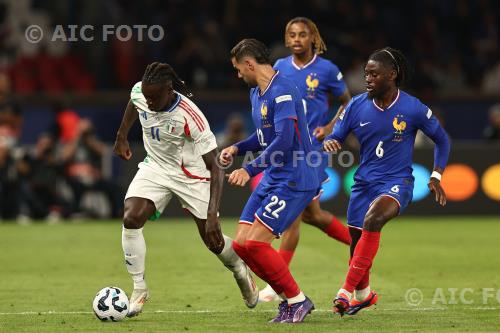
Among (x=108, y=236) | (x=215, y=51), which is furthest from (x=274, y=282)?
(x=215, y=51)

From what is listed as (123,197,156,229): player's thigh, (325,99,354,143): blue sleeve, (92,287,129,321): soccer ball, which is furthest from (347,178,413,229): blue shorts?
(92,287,129,321): soccer ball

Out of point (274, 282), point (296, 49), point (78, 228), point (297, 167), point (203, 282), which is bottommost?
point (78, 228)

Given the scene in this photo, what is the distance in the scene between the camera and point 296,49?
1028 centimetres

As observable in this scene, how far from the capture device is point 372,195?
28.6 feet

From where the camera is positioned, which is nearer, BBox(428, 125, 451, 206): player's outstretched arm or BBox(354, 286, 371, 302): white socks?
BBox(428, 125, 451, 206): player's outstretched arm

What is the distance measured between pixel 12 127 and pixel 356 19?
7.63 m

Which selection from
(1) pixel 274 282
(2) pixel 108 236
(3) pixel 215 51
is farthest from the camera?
(3) pixel 215 51

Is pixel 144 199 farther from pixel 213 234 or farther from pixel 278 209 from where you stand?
pixel 278 209

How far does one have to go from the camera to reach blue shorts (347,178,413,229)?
8555 millimetres

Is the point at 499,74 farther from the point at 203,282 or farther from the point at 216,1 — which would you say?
the point at 203,282

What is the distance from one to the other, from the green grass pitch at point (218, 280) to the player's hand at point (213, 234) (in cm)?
55

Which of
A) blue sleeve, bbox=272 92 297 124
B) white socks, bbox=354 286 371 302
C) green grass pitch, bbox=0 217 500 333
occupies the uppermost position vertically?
blue sleeve, bbox=272 92 297 124

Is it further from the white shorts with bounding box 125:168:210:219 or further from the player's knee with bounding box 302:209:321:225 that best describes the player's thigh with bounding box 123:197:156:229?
the player's knee with bounding box 302:209:321:225

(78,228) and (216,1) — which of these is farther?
(216,1)
